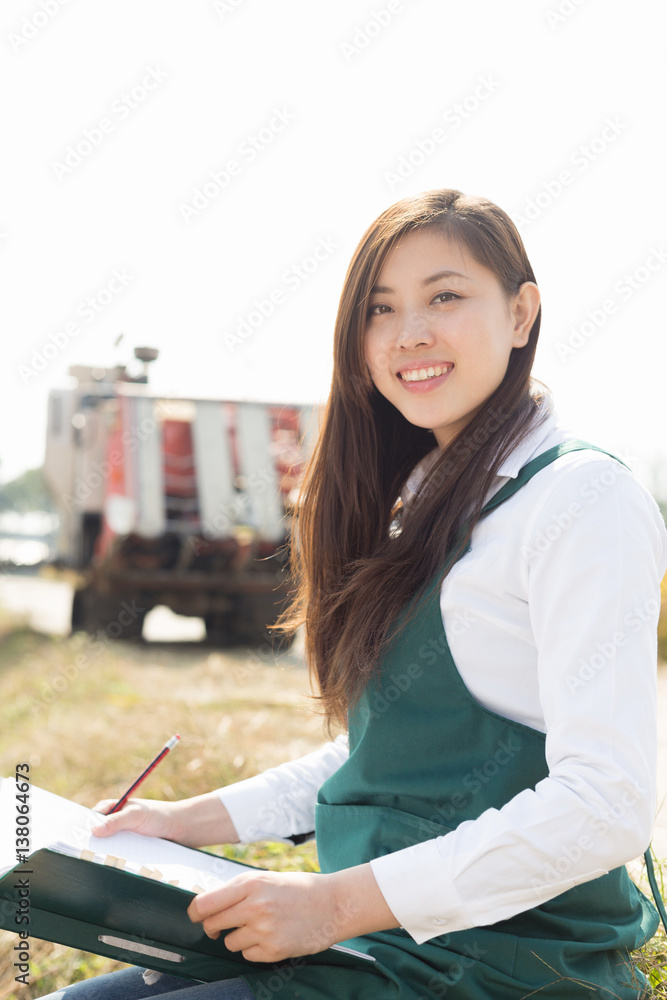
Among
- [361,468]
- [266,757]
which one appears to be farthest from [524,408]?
[266,757]

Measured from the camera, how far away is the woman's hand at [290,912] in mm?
1062

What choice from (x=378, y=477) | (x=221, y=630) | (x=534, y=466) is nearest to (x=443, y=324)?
(x=534, y=466)

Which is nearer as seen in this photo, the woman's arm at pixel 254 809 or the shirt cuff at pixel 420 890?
the shirt cuff at pixel 420 890

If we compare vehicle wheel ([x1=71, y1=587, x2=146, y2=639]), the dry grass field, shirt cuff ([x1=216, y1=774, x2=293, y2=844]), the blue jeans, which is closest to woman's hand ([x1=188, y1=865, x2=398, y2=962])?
the blue jeans

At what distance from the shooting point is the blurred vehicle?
7.55 m

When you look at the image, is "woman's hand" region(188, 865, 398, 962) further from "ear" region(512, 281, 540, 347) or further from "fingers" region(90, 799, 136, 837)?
"ear" region(512, 281, 540, 347)

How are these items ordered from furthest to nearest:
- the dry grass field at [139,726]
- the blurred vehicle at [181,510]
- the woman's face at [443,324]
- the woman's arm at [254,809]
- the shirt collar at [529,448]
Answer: the blurred vehicle at [181,510], the dry grass field at [139,726], the woman's arm at [254,809], the woman's face at [443,324], the shirt collar at [529,448]

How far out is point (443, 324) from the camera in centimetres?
137

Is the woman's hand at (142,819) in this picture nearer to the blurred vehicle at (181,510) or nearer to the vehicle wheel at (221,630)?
the blurred vehicle at (181,510)

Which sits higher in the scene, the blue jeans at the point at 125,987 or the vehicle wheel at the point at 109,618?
the blue jeans at the point at 125,987

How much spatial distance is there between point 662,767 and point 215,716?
10.6 ft

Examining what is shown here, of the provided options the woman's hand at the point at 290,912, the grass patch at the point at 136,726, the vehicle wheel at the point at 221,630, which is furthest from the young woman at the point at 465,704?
the vehicle wheel at the point at 221,630

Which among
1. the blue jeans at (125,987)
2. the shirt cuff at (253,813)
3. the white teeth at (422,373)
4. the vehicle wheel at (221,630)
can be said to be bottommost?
the vehicle wheel at (221,630)

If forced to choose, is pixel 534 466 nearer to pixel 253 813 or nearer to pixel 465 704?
pixel 465 704
